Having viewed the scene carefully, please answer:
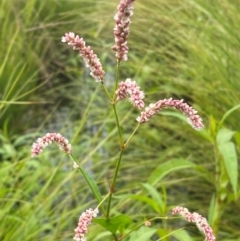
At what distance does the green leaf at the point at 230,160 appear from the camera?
4.75 ft

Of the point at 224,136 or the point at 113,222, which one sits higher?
the point at 224,136

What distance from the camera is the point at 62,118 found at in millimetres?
3225

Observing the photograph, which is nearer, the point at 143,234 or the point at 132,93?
the point at 132,93

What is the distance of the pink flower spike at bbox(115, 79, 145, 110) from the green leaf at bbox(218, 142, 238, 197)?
1.74 ft

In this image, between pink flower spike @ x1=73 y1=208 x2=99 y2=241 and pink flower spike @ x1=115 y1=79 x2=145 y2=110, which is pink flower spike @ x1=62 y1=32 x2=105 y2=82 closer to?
pink flower spike @ x1=115 y1=79 x2=145 y2=110

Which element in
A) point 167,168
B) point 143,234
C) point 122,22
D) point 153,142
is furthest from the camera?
point 153,142

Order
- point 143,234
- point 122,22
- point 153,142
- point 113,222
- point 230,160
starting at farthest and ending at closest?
point 153,142 → point 230,160 → point 143,234 → point 113,222 → point 122,22

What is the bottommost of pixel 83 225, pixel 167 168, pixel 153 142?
pixel 83 225

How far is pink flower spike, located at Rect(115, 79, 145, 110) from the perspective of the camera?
941mm

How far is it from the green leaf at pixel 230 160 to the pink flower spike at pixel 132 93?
0.53m

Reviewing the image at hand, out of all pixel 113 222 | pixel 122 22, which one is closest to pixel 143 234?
A: pixel 113 222

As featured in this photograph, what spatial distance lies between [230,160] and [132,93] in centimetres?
59

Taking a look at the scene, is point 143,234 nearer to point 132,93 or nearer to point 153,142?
point 132,93

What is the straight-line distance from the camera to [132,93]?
3.14 feet
